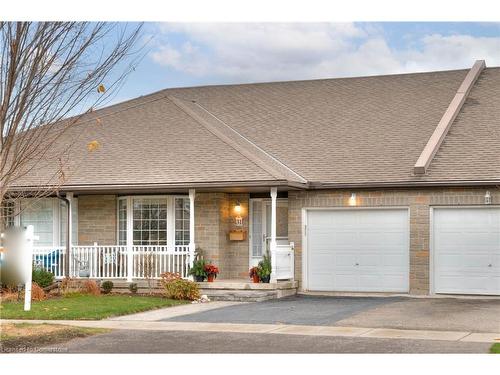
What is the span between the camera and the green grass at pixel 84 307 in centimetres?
1733

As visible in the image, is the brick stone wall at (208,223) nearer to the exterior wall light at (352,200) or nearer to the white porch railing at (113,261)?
the white porch railing at (113,261)

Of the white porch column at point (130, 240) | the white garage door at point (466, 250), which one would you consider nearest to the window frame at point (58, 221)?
the white porch column at point (130, 240)

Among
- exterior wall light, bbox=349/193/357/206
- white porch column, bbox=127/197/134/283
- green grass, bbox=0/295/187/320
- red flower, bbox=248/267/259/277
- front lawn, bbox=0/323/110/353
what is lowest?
green grass, bbox=0/295/187/320

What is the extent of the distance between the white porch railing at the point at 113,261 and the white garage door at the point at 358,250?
3.26m

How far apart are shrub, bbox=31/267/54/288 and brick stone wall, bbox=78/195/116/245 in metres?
1.97

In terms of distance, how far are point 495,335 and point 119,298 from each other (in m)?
9.20

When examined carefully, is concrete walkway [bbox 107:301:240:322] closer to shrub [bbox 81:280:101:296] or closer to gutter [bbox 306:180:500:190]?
shrub [bbox 81:280:101:296]

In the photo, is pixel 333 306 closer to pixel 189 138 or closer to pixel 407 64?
pixel 189 138

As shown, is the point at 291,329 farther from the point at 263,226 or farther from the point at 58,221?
the point at 58,221

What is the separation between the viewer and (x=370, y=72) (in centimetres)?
2819

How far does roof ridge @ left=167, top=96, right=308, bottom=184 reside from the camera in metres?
22.1

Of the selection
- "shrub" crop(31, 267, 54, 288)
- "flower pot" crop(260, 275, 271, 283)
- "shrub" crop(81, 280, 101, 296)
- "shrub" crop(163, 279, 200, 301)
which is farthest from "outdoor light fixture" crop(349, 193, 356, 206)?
"shrub" crop(31, 267, 54, 288)

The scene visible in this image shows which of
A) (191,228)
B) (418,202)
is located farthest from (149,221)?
(418,202)

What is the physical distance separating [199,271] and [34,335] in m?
7.62
